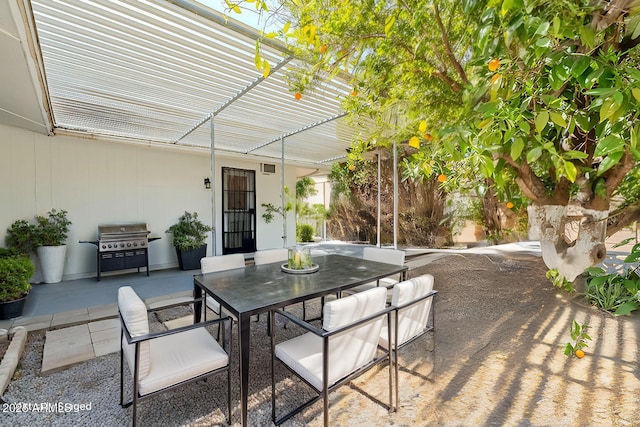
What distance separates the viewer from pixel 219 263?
3365 millimetres

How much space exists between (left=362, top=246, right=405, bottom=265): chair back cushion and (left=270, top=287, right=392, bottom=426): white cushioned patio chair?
1738mm

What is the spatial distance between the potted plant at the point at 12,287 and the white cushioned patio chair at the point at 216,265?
252 cm

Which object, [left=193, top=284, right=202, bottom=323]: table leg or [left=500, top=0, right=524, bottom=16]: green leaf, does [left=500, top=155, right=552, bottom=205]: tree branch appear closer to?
[left=500, top=0, right=524, bottom=16]: green leaf

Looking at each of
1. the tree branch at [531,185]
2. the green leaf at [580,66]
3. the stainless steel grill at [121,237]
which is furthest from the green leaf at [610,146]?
the stainless steel grill at [121,237]

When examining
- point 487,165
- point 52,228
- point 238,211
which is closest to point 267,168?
point 238,211

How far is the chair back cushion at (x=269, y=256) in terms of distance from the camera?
379cm

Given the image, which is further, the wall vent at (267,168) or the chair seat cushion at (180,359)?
the wall vent at (267,168)

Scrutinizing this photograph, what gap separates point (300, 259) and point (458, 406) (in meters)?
1.90

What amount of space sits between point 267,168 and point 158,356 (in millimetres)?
7207

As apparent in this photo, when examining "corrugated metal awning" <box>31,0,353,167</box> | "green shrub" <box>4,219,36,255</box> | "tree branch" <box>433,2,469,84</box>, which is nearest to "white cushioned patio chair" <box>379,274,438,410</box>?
"tree branch" <box>433,2,469,84</box>

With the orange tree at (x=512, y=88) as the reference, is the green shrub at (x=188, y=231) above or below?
below

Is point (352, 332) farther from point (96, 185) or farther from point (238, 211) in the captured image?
point (238, 211)

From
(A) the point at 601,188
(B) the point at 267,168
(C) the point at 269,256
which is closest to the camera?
(A) the point at 601,188

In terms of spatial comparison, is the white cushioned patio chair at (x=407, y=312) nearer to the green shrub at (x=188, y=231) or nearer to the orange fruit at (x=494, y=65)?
the orange fruit at (x=494, y=65)
